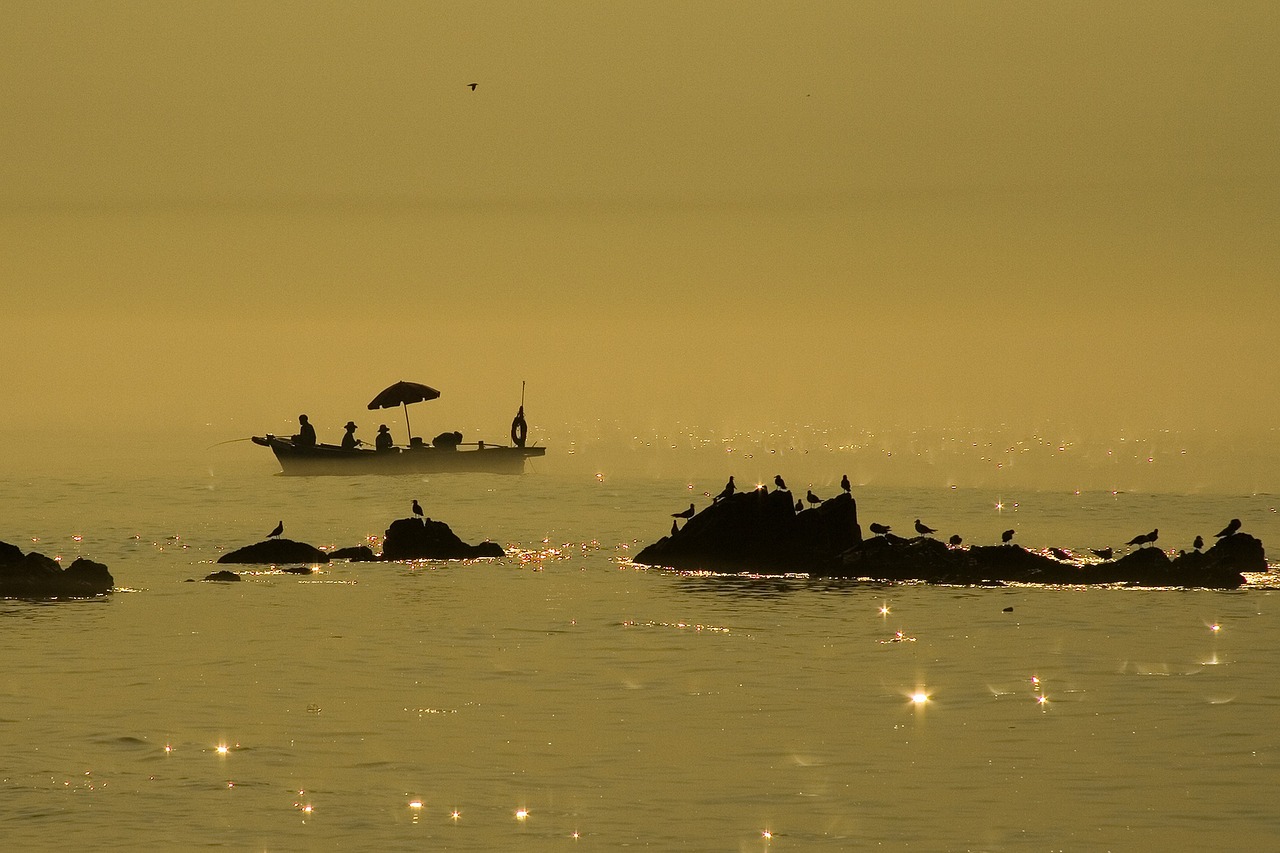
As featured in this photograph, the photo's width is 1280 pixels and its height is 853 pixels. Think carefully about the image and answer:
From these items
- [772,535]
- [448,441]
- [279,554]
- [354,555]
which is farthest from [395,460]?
[772,535]

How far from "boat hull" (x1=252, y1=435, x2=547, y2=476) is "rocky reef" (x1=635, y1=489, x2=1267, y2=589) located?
49420 mm

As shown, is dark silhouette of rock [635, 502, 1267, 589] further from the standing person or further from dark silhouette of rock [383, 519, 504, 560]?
the standing person

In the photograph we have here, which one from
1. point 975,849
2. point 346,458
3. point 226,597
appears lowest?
point 975,849

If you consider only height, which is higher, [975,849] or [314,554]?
[314,554]

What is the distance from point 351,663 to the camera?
1432 inches

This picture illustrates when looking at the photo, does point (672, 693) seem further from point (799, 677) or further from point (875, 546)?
point (875, 546)

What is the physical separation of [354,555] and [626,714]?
28.5m

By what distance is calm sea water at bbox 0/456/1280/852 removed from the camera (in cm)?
2295

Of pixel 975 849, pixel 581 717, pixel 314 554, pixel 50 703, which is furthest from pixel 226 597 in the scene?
pixel 975 849

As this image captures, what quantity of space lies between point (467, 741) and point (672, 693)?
573cm

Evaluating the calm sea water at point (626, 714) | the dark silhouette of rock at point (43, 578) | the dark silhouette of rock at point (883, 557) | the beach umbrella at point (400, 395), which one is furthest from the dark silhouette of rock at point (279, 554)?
the beach umbrella at point (400, 395)

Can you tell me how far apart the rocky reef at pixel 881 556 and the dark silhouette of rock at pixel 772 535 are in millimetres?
28

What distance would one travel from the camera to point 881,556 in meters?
51.5

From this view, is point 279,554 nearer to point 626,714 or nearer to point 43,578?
point 43,578
